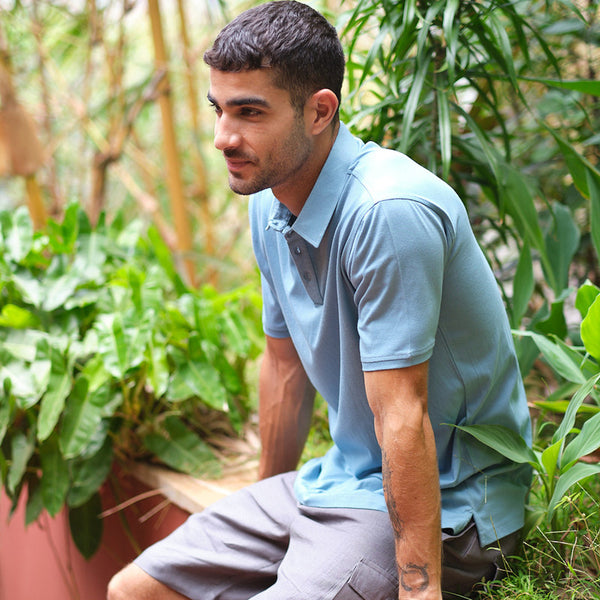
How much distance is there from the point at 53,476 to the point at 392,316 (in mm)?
1350

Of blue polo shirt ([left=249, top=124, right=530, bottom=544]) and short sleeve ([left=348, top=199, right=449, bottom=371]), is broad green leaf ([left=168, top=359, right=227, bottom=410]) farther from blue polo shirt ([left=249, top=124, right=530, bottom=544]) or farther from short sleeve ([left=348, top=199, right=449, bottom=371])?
short sleeve ([left=348, top=199, right=449, bottom=371])

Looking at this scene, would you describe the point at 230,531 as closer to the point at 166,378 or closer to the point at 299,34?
the point at 166,378

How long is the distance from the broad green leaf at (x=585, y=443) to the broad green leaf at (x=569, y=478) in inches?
0.8

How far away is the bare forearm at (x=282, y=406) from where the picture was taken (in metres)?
1.44

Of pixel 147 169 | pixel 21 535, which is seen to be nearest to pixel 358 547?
pixel 21 535

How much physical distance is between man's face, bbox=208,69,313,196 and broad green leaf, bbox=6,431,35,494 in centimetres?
122

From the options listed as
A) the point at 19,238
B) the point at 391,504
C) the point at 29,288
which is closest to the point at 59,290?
the point at 29,288

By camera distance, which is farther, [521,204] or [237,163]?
[521,204]

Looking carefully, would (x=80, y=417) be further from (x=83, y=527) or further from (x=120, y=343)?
(x=83, y=527)

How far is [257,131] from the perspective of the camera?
42.0 inches

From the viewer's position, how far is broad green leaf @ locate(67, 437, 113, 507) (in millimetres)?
1949

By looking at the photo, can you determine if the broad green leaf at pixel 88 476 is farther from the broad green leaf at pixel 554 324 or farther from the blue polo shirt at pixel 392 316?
the broad green leaf at pixel 554 324

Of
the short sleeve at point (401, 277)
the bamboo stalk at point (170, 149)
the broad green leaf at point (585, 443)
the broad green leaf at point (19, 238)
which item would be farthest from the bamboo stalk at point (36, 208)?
the broad green leaf at point (585, 443)

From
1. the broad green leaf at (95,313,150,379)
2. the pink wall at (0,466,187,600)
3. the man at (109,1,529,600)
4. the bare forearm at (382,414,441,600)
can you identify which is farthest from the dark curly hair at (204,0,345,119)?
the pink wall at (0,466,187,600)
